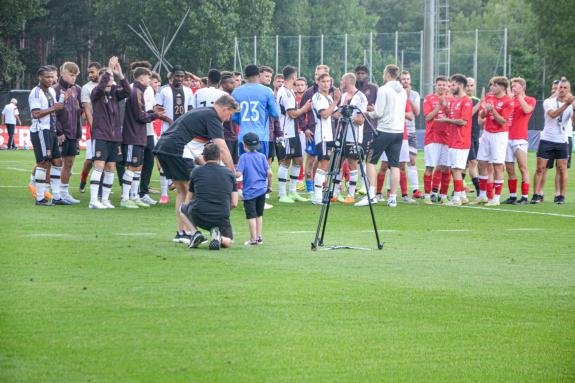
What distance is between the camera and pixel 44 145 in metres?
18.9

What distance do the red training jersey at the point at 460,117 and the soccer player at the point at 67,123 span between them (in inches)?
268

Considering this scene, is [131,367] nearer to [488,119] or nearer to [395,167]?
[395,167]

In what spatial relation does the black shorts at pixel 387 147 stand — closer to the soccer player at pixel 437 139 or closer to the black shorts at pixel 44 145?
the soccer player at pixel 437 139

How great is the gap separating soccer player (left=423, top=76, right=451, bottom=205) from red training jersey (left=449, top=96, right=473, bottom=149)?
0.19 meters

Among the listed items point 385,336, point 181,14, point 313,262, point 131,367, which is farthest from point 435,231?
point 181,14

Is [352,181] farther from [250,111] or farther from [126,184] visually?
[126,184]

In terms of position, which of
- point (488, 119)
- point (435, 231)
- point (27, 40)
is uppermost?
point (27, 40)

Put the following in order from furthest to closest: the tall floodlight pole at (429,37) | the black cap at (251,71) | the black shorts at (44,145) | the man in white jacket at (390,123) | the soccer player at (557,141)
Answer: the tall floodlight pole at (429,37) → the soccer player at (557,141) → the man in white jacket at (390,123) → the black shorts at (44,145) → the black cap at (251,71)

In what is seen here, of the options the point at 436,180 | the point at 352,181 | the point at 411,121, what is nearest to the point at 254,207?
the point at 352,181

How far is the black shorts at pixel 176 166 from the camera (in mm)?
13789

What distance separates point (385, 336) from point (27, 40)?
87.2 metres

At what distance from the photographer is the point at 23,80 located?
92.7m

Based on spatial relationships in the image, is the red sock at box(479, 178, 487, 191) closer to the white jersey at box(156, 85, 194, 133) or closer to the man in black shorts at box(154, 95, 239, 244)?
the white jersey at box(156, 85, 194, 133)

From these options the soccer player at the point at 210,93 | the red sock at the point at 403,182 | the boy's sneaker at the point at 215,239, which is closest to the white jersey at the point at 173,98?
the soccer player at the point at 210,93
